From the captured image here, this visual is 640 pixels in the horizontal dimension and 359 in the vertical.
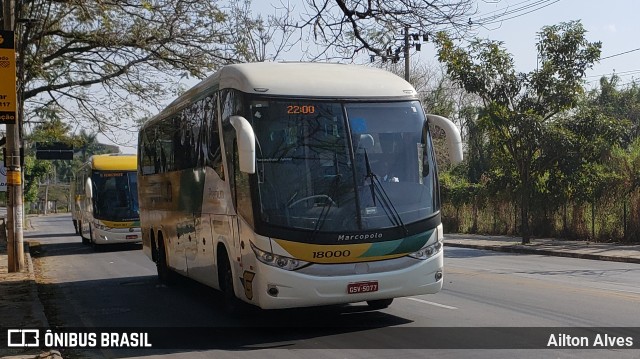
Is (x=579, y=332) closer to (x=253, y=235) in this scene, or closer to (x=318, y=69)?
(x=253, y=235)

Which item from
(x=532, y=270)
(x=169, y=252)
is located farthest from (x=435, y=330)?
(x=532, y=270)

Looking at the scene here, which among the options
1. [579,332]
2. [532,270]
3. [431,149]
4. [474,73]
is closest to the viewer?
[579,332]

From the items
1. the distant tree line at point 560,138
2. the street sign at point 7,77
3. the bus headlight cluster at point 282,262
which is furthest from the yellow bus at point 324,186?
the distant tree line at point 560,138

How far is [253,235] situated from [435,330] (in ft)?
8.25

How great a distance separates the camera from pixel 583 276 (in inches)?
650

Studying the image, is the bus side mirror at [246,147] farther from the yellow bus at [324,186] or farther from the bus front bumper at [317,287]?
the bus front bumper at [317,287]

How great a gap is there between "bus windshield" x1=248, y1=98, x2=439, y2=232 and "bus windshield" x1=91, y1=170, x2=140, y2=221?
59.2 ft

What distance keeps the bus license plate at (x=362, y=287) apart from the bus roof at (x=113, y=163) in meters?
18.9

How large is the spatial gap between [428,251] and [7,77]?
10.4m

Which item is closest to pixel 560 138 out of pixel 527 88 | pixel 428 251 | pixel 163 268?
pixel 527 88

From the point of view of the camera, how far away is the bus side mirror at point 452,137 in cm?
1033

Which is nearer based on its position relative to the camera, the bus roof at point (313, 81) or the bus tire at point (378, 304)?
the bus roof at point (313, 81)

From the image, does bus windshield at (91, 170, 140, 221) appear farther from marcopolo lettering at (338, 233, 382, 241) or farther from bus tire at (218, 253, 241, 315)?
marcopolo lettering at (338, 233, 382, 241)

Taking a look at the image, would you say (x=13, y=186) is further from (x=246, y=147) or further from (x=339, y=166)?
(x=339, y=166)
